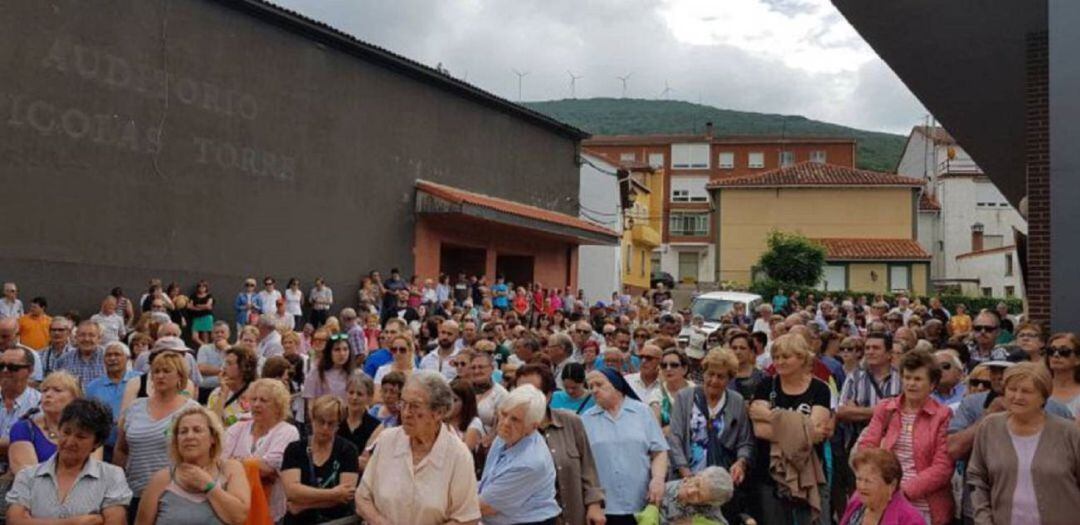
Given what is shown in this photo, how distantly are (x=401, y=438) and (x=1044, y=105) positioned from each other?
9722 millimetres

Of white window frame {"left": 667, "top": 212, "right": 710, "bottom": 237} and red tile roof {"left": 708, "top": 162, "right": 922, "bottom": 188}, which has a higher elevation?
red tile roof {"left": 708, "top": 162, "right": 922, "bottom": 188}

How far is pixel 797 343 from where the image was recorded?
7.71 meters

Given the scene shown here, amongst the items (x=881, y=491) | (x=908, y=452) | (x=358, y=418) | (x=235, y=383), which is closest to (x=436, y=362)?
(x=235, y=383)

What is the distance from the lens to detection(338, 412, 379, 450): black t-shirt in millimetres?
7293

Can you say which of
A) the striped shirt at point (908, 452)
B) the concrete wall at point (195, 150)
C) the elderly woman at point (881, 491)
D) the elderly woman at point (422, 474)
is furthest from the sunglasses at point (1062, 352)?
the concrete wall at point (195, 150)

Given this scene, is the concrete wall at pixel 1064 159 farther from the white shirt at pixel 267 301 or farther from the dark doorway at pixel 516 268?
the dark doorway at pixel 516 268

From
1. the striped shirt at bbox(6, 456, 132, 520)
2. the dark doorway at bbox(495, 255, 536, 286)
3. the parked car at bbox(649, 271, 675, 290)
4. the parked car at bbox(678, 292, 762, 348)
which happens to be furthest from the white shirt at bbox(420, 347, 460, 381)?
the parked car at bbox(649, 271, 675, 290)

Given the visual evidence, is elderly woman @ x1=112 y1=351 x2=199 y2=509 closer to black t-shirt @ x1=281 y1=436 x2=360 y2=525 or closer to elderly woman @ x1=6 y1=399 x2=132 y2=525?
black t-shirt @ x1=281 y1=436 x2=360 y2=525

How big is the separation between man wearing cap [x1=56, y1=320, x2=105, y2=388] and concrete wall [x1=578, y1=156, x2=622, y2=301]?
35.2 m

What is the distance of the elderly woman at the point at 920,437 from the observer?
683 cm

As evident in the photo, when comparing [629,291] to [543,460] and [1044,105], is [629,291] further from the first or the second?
[543,460]

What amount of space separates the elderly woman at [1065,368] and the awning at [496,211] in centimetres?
2126

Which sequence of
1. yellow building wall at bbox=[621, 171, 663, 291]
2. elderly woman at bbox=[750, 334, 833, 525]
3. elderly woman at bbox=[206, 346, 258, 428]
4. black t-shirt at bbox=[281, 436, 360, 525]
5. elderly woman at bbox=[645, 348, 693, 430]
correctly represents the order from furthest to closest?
yellow building wall at bbox=[621, 171, 663, 291]
elderly woman at bbox=[645, 348, 693, 430]
elderly woman at bbox=[206, 346, 258, 428]
elderly woman at bbox=[750, 334, 833, 525]
black t-shirt at bbox=[281, 436, 360, 525]

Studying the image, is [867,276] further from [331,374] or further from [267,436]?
[267,436]
